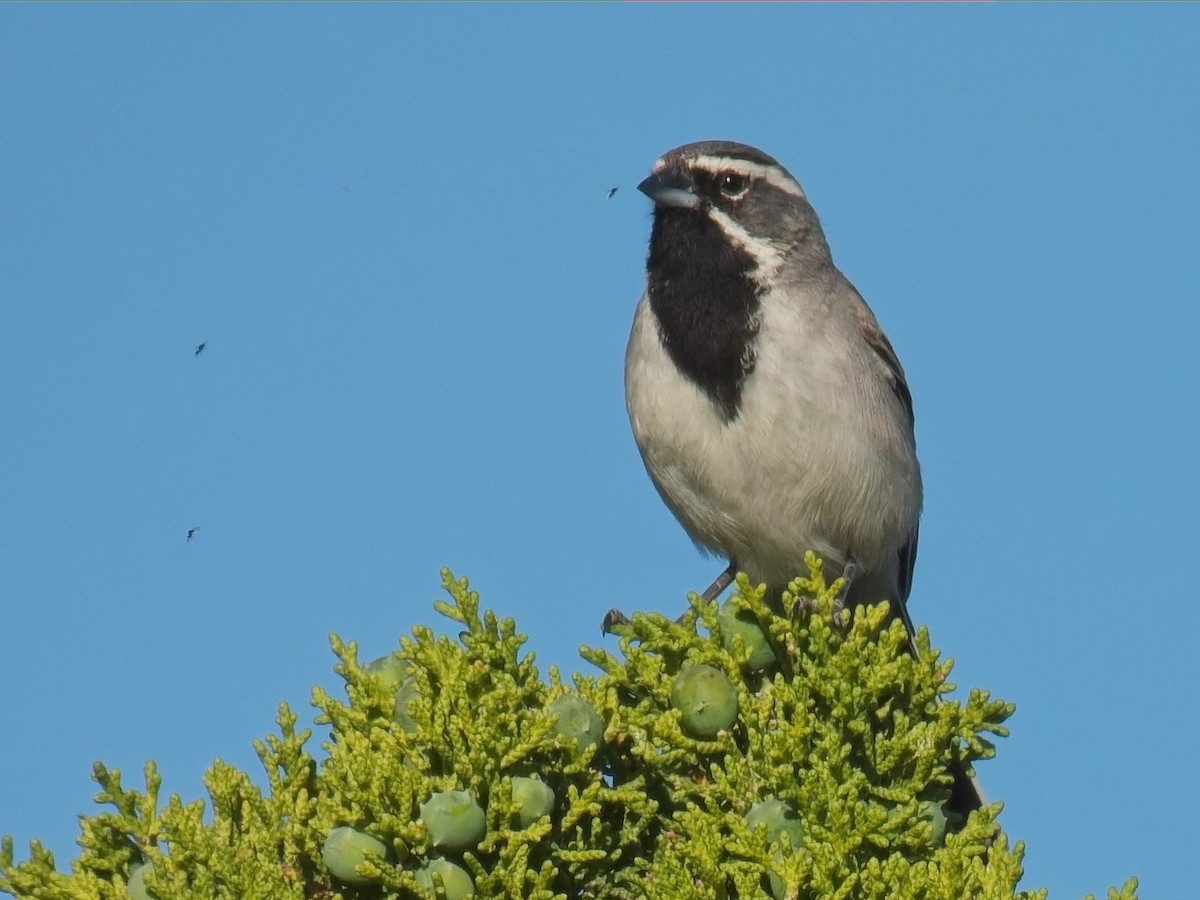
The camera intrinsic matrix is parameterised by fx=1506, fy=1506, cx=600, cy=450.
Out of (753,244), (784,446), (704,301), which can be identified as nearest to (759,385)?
(784,446)

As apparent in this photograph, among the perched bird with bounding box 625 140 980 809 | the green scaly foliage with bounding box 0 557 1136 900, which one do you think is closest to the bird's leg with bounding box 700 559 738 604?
the perched bird with bounding box 625 140 980 809

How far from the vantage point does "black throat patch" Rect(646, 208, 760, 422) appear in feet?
21.0

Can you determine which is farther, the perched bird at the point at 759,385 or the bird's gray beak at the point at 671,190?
the bird's gray beak at the point at 671,190

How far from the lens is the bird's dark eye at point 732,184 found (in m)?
6.91

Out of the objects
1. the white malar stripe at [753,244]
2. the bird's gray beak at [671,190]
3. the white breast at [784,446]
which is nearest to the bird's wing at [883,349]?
the white breast at [784,446]

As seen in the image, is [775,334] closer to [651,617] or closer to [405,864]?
[651,617]

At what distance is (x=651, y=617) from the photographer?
4422 millimetres

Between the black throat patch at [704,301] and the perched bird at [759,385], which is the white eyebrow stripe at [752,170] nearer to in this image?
the perched bird at [759,385]

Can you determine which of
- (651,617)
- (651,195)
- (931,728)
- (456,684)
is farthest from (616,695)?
(651,195)

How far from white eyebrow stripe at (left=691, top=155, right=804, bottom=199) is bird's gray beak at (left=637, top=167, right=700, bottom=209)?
0.41 ft

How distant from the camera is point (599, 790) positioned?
392 cm

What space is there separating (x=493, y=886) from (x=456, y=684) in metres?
0.52

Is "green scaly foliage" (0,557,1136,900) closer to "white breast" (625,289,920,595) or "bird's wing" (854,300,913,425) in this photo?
"white breast" (625,289,920,595)

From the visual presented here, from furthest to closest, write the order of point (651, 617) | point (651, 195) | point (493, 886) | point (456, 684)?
1. point (651, 195)
2. point (651, 617)
3. point (456, 684)
4. point (493, 886)
